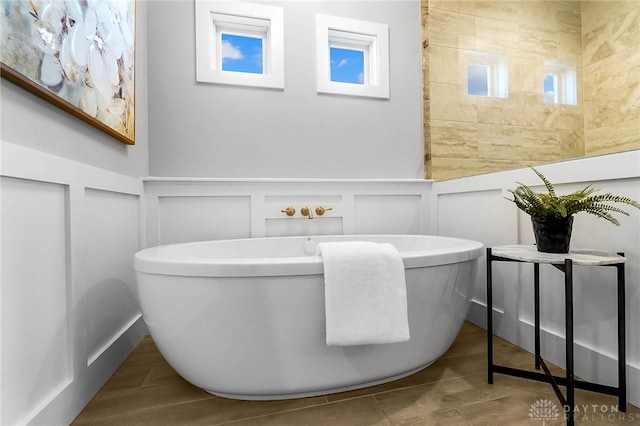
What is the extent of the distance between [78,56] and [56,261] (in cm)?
72

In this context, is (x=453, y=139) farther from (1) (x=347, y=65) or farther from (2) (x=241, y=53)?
(2) (x=241, y=53)

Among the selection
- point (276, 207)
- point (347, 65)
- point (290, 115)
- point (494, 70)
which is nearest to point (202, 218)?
point (276, 207)

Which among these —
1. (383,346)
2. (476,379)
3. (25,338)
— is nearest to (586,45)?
(476,379)

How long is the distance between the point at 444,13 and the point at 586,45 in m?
0.93

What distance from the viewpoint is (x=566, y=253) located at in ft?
3.76

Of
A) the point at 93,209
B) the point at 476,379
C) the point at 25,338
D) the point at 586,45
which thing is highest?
the point at 586,45

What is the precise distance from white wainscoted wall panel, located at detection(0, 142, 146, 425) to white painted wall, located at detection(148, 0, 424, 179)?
0.65 meters

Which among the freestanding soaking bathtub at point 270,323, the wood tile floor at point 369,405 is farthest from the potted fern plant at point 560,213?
the wood tile floor at point 369,405

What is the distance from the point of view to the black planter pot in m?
1.13

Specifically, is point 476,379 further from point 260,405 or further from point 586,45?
point 586,45

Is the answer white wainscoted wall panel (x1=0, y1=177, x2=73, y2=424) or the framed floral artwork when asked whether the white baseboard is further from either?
the framed floral artwork

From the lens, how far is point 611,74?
6.30 feet

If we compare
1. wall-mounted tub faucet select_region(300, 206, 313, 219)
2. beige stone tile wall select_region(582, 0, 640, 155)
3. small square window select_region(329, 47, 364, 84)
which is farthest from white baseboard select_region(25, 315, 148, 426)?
beige stone tile wall select_region(582, 0, 640, 155)

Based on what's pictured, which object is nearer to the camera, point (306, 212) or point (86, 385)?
point (86, 385)
